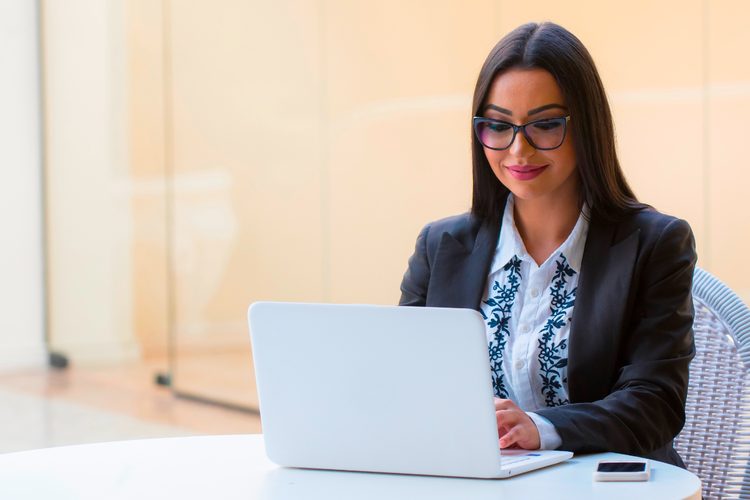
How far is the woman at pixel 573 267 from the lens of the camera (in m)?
1.38

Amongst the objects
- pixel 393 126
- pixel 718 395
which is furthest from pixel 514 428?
pixel 393 126

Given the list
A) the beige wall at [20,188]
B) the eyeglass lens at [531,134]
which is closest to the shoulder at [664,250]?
the eyeglass lens at [531,134]

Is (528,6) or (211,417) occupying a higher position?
(528,6)

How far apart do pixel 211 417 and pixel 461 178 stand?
2.04 meters

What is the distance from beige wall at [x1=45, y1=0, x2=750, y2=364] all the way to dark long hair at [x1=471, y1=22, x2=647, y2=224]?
4.21 feet

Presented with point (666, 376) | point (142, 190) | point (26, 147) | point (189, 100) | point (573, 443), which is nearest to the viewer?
point (573, 443)

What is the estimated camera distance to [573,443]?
1186 millimetres

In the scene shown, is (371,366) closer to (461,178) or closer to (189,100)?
(461,178)

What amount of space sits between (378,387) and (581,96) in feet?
2.29

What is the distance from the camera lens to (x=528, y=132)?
143 centimetres

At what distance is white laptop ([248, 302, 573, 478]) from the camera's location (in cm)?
99

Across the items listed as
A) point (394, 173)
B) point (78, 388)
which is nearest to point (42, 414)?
point (78, 388)

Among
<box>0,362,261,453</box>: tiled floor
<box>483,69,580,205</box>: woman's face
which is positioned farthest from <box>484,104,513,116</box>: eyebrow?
<box>0,362,261,453</box>: tiled floor

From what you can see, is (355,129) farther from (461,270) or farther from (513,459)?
(513,459)
